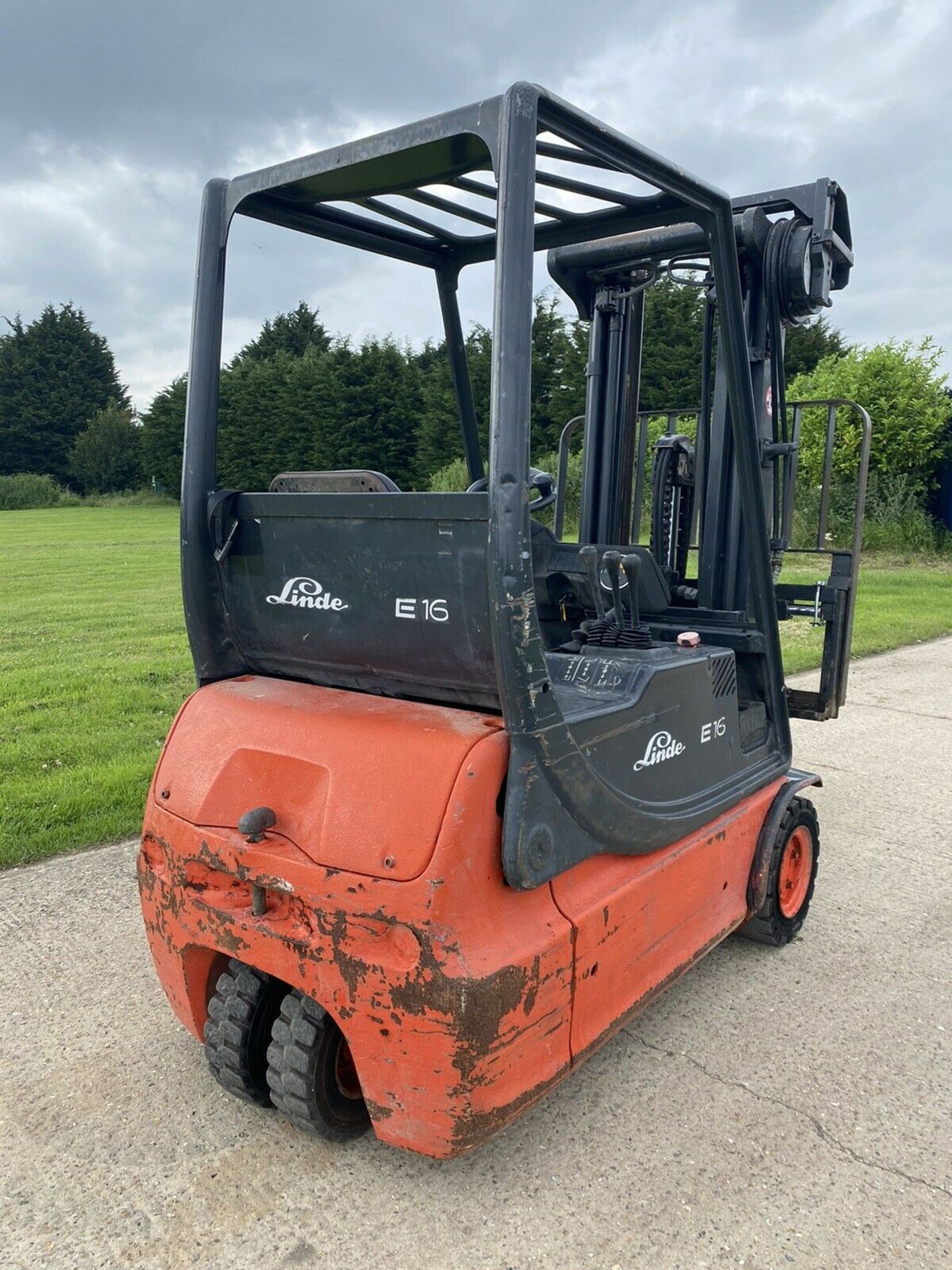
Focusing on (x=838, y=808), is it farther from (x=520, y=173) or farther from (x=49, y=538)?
(x=49, y=538)

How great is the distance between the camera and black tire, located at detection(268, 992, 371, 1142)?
2482mm

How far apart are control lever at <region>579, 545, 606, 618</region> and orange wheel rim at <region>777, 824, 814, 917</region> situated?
1378 mm

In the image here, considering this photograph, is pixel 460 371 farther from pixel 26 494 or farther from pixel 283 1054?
pixel 26 494

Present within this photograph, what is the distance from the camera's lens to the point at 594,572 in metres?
2.91

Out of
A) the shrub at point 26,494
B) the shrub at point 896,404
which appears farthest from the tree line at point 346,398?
the shrub at point 26,494

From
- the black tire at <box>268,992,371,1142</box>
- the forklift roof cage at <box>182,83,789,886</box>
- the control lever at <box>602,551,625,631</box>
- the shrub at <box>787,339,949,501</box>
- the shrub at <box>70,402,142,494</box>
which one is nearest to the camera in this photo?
the forklift roof cage at <box>182,83,789,886</box>

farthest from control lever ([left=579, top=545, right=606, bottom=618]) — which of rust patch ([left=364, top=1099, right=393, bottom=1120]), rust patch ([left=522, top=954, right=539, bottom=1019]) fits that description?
rust patch ([left=364, top=1099, right=393, bottom=1120])

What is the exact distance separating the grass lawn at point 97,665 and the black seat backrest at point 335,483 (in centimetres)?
258

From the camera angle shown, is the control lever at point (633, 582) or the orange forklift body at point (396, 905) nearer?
the orange forklift body at point (396, 905)

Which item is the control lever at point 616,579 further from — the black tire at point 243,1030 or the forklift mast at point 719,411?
the black tire at point 243,1030

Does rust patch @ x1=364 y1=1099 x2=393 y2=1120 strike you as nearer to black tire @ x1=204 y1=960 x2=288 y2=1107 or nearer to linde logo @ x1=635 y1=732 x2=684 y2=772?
black tire @ x1=204 y1=960 x2=288 y2=1107

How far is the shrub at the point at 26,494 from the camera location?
43.3 meters

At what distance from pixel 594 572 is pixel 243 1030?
1.60 meters

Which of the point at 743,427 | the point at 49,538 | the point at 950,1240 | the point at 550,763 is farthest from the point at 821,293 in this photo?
the point at 49,538
